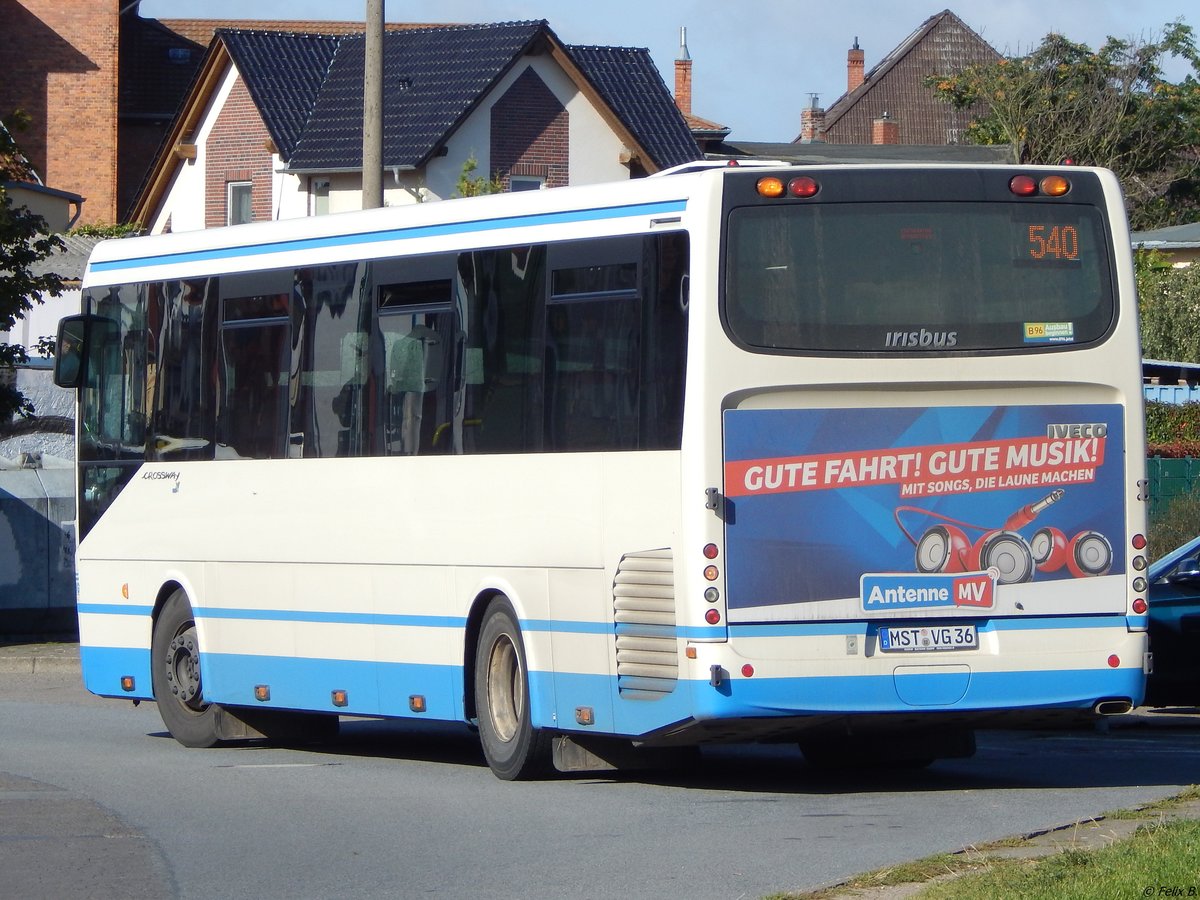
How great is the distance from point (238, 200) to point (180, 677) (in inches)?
1483

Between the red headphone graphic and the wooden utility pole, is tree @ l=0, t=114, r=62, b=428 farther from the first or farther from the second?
the red headphone graphic

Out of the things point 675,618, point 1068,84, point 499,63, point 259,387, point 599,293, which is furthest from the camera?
point 1068,84

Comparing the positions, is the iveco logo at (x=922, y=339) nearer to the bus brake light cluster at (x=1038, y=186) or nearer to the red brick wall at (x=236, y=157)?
the bus brake light cluster at (x=1038, y=186)

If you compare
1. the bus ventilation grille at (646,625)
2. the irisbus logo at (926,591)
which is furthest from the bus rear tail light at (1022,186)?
the bus ventilation grille at (646,625)

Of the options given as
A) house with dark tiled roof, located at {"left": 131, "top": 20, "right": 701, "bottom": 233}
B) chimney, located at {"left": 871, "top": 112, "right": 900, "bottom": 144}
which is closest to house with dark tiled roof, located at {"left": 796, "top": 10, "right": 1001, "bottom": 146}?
chimney, located at {"left": 871, "top": 112, "right": 900, "bottom": 144}

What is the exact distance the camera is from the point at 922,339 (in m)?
10.6

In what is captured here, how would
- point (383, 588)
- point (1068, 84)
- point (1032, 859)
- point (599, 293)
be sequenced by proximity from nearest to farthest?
point (1032, 859) < point (599, 293) < point (383, 588) < point (1068, 84)

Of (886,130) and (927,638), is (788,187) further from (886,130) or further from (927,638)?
(886,130)

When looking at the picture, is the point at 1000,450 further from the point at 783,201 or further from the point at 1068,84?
the point at 1068,84

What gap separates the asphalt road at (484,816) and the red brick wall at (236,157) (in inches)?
1429

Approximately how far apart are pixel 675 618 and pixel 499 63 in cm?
3779

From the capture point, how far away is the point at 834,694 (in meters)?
10.3

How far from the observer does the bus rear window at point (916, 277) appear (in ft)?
34.2

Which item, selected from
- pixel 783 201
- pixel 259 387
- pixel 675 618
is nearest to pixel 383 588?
pixel 259 387
